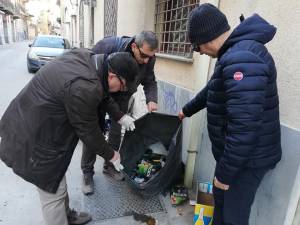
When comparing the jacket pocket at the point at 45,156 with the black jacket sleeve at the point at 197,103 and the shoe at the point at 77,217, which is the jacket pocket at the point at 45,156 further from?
the black jacket sleeve at the point at 197,103

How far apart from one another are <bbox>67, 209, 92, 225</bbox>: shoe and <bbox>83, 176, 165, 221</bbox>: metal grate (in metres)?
0.09

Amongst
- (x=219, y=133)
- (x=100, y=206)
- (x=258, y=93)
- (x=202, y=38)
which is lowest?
(x=100, y=206)

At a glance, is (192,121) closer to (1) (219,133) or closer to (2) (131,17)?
(1) (219,133)

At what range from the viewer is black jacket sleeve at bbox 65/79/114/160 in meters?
1.72

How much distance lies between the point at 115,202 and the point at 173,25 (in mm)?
2674

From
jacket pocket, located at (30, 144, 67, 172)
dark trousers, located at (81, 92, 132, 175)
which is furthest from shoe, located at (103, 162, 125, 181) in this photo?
jacket pocket, located at (30, 144, 67, 172)

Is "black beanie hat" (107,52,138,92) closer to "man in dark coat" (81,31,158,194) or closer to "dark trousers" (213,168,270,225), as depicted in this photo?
"man in dark coat" (81,31,158,194)

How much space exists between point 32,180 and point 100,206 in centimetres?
105

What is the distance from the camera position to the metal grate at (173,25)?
12.3 ft

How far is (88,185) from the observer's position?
3076 mm

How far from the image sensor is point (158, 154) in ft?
10.5

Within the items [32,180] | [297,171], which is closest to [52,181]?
[32,180]

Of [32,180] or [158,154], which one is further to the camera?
[158,154]

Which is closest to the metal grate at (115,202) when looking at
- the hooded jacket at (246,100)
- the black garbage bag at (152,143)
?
the black garbage bag at (152,143)
